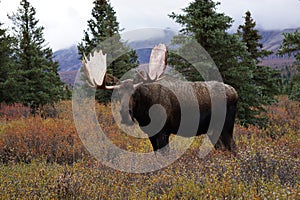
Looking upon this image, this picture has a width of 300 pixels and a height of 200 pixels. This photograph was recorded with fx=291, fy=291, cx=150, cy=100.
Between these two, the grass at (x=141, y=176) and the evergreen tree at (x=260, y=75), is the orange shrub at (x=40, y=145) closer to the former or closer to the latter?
the grass at (x=141, y=176)

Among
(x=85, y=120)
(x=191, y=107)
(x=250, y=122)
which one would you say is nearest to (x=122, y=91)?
(x=191, y=107)

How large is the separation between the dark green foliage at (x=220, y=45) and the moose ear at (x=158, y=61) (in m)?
4.61

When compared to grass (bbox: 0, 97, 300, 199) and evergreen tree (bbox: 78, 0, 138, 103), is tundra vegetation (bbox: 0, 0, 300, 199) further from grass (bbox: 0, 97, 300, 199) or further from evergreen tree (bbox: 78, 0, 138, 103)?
evergreen tree (bbox: 78, 0, 138, 103)

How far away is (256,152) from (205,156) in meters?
1.28

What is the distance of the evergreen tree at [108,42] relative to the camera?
15.3 metres

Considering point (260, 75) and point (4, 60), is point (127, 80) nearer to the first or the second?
point (260, 75)

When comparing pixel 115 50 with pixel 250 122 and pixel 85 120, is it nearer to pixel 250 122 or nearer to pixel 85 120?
pixel 85 120

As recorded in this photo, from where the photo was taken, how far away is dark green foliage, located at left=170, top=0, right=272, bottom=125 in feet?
35.3

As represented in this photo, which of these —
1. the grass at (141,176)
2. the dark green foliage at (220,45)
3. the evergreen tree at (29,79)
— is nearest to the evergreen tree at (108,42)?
the evergreen tree at (29,79)

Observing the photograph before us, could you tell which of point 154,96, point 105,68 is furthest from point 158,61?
point 105,68

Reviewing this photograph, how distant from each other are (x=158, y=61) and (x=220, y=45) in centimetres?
545

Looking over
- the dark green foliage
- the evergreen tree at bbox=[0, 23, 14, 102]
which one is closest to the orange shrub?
the dark green foliage

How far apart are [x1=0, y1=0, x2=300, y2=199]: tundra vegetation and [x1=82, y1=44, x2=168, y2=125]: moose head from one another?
4.22 ft

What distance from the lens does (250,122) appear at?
1206 centimetres
